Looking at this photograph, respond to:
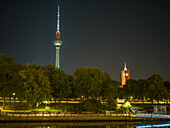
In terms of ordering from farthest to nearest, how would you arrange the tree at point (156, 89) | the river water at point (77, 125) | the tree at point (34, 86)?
the tree at point (156, 89)
the tree at point (34, 86)
the river water at point (77, 125)

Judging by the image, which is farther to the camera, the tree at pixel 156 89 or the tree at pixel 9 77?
the tree at pixel 156 89

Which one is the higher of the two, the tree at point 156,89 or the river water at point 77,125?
the tree at point 156,89

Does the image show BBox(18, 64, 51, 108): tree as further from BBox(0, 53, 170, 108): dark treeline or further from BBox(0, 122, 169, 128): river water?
BBox(0, 122, 169, 128): river water

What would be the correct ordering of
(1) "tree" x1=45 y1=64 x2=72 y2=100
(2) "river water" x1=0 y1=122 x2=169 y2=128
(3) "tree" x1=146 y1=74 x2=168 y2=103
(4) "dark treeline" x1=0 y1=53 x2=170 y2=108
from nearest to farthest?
(2) "river water" x1=0 y1=122 x2=169 y2=128, (4) "dark treeline" x1=0 y1=53 x2=170 y2=108, (1) "tree" x1=45 y1=64 x2=72 y2=100, (3) "tree" x1=146 y1=74 x2=168 y2=103

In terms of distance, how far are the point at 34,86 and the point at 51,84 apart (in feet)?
42.2

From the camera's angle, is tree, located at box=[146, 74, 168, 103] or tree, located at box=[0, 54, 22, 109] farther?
tree, located at box=[146, 74, 168, 103]

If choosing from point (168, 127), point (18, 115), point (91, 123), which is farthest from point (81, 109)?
point (168, 127)

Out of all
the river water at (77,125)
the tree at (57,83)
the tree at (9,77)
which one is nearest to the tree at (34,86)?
the tree at (9,77)

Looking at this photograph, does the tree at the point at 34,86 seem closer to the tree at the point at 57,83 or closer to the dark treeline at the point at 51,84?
the dark treeline at the point at 51,84

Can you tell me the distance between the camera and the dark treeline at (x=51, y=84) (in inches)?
2290

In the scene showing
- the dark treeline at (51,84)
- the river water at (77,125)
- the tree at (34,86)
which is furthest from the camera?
the dark treeline at (51,84)

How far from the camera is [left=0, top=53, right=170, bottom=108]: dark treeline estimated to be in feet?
191

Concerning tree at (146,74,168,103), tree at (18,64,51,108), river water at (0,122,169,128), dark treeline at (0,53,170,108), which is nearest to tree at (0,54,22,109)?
dark treeline at (0,53,170,108)

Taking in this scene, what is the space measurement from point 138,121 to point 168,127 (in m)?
7.36
